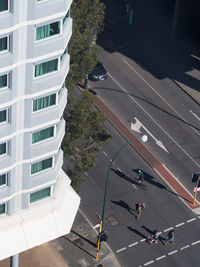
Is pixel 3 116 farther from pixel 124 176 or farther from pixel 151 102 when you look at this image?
pixel 151 102

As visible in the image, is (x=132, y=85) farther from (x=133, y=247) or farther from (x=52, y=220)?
(x=52, y=220)

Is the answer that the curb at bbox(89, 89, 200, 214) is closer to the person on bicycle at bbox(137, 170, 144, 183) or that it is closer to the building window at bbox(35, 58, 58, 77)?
the person on bicycle at bbox(137, 170, 144, 183)

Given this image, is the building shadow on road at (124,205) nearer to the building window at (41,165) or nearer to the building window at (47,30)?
the building window at (41,165)

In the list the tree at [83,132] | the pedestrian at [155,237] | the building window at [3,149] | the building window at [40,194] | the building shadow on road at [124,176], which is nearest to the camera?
the building window at [3,149]

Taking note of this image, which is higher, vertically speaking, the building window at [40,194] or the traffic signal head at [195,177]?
the building window at [40,194]

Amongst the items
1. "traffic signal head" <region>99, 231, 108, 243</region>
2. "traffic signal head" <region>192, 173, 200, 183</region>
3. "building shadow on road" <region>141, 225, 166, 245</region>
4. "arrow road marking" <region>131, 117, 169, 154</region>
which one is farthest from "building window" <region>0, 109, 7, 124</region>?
"arrow road marking" <region>131, 117, 169, 154</region>

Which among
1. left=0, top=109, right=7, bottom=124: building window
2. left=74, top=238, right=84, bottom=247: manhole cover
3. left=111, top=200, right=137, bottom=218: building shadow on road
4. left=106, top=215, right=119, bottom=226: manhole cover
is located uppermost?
left=0, top=109, right=7, bottom=124: building window

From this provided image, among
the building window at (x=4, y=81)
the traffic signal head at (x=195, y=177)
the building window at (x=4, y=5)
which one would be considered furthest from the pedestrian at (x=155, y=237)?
the building window at (x=4, y=5)
